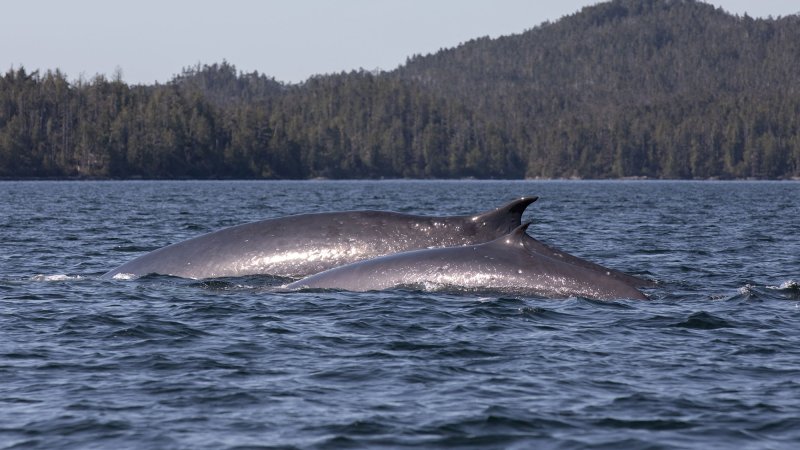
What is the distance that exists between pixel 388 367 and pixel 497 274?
4.47 m

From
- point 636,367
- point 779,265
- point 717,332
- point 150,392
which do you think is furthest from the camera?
point 779,265

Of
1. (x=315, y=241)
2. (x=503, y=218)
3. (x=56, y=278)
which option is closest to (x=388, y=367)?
(x=503, y=218)

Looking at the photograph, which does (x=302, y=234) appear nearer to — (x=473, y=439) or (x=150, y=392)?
(x=150, y=392)

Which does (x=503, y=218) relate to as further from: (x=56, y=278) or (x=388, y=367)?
(x=56, y=278)

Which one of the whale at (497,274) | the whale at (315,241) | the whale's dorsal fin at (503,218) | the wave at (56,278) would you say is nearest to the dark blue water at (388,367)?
the wave at (56,278)

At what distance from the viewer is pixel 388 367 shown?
14.0 metres

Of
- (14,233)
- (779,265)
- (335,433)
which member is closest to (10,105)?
(14,233)

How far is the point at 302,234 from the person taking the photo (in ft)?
66.3

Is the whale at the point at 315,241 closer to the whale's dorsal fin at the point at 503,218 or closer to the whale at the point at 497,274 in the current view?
the whale's dorsal fin at the point at 503,218

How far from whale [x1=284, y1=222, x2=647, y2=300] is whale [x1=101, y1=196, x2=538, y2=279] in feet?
3.07

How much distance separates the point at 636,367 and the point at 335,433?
4.39m

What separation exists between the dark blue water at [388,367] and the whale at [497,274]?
0.89 ft

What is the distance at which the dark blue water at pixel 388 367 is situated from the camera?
11188 millimetres

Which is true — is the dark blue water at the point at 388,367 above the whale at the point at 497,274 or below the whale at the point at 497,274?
below
